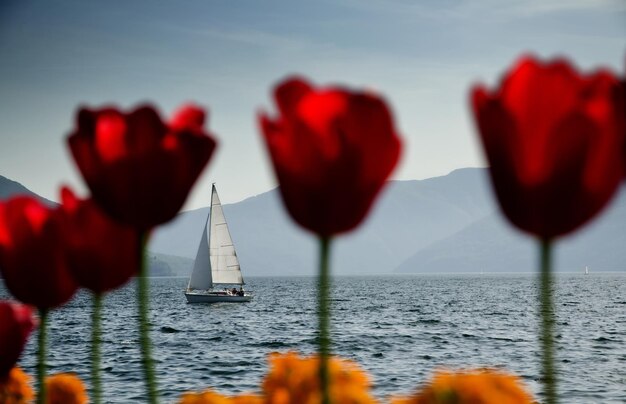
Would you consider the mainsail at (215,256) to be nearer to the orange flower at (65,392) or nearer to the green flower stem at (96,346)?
the orange flower at (65,392)

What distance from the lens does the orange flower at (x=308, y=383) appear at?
133cm

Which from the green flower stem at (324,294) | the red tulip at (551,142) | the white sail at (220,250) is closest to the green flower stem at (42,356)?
the green flower stem at (324,294)

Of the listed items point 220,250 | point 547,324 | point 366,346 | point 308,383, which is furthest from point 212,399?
point 220,250

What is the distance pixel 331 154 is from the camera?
1070mm

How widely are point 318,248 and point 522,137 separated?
305 millimetres

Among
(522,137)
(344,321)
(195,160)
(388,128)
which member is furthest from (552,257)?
(344,321)

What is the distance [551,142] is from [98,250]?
81 cm

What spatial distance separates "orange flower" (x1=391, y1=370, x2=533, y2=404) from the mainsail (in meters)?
65.5

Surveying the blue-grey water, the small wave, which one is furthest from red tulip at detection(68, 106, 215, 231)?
the small wave

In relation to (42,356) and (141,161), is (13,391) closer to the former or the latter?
(42,356)

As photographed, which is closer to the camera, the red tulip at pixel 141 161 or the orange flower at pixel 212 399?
the red tulip at pixel 141 161

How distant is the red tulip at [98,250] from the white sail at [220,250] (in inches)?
2550

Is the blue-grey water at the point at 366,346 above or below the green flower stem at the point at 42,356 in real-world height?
below

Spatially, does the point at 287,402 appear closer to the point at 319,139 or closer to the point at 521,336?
the point at 319,139
